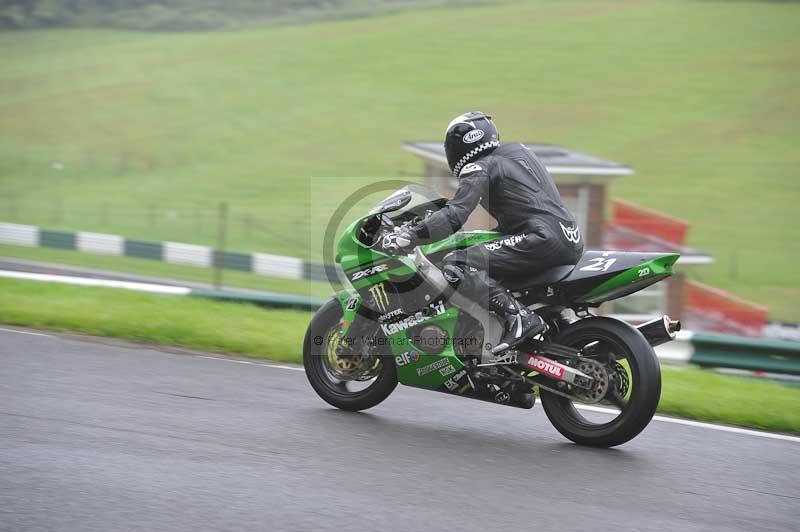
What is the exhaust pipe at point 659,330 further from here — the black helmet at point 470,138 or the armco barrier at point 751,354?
the armco barrier at point 751,354

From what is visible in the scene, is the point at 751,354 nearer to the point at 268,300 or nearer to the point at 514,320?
the point at 514,320

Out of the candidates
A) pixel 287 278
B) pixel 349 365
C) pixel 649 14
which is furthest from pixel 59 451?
pixel 649 14

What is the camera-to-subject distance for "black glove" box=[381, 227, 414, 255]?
5.75 meters

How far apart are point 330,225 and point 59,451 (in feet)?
10.5

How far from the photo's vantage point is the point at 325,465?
5.01m

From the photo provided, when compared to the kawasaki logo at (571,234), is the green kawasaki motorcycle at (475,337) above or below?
below

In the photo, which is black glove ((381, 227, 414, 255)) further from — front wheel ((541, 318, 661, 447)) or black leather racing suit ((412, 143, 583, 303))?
front wheel ((541, 318, 661, 447))

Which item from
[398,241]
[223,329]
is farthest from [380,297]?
[223,329]

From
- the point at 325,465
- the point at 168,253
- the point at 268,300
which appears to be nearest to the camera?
the point at 325,465

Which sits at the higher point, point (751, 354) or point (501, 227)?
point (501, 227)

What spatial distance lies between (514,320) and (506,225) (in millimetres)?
618

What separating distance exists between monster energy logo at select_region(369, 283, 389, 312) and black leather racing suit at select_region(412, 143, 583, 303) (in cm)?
47

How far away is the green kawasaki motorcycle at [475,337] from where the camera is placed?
5586mm

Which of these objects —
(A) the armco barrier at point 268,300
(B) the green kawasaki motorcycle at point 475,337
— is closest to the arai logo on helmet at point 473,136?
(B) the green kawasaki motorcycle at point 475,337
